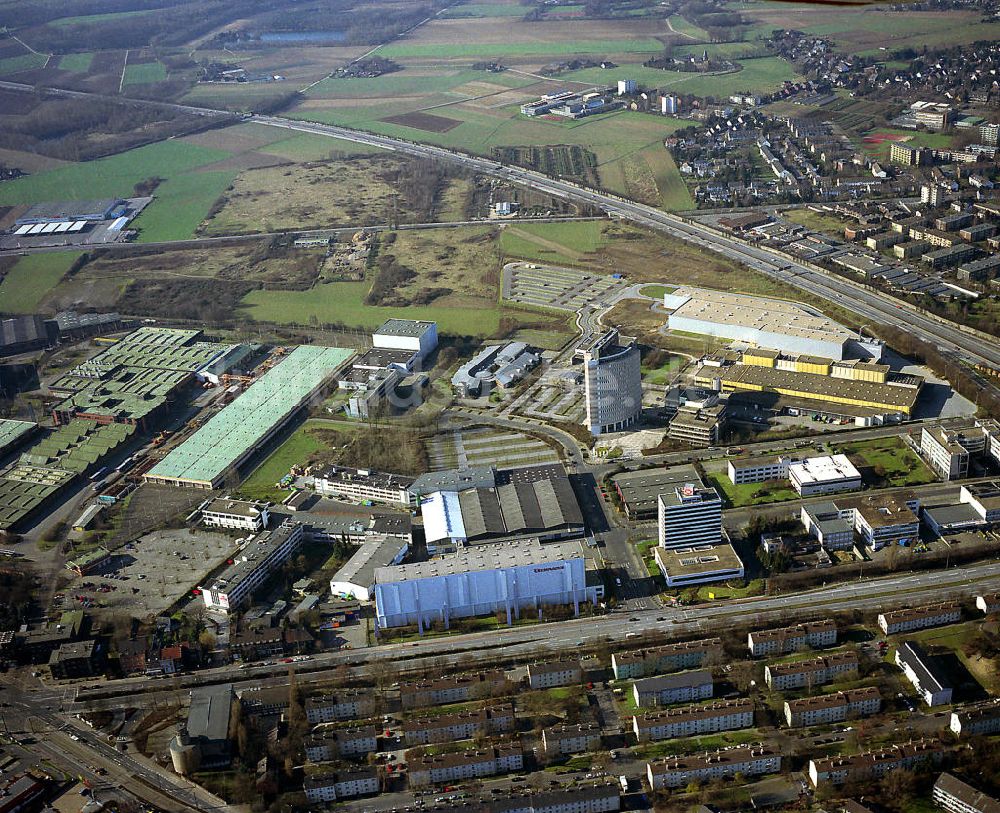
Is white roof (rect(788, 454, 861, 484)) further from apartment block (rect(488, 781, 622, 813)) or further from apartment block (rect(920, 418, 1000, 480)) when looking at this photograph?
apartment block (rect(488, 781, 622, 813))

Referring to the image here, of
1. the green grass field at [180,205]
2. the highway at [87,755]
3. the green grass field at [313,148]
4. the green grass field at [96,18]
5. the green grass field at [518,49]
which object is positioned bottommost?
the highway at [87,755]

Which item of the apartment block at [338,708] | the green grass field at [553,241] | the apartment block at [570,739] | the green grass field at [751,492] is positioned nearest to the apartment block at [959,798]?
the apartment block at [570,739]

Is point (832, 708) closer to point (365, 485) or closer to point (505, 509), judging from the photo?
point (505, 509)

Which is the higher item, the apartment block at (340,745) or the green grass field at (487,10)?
the green grass field at (487,10)

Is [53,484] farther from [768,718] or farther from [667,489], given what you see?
[768,718]

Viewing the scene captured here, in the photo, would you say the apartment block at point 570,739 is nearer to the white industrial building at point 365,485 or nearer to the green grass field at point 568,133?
the white industrial building at point 365,485

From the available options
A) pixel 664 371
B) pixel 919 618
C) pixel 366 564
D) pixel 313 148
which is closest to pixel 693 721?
pixel 919 618
